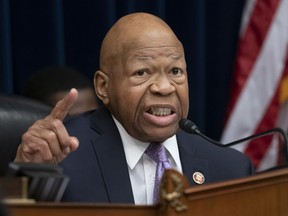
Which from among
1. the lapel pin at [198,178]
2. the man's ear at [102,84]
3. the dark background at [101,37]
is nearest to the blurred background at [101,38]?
the dark background at [101,37]

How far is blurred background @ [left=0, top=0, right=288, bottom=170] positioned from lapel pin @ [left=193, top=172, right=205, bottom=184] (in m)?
1.50

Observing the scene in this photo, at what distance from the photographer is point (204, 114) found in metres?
4.47

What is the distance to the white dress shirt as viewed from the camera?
2.68m

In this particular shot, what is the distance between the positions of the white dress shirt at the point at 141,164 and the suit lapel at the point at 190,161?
0.02m

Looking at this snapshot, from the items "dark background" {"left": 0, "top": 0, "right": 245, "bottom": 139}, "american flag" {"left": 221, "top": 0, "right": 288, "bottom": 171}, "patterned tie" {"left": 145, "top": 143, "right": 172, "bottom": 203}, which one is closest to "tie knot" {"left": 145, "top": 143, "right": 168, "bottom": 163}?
"patterned tie" {"left": 145, "top": 143, "right": 172, "bottom": 203}

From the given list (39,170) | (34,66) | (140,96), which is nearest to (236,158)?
(140,96)

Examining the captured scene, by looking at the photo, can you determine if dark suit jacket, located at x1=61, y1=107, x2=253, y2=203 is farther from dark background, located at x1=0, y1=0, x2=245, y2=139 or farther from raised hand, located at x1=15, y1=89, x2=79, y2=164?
dark background, located at x1=0, y1=0, x2=245, y2=139

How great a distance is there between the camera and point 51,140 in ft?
8.05

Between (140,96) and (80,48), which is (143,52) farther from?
(80,48)

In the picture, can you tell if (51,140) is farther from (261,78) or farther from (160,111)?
(261,78)

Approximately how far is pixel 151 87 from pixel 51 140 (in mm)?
405

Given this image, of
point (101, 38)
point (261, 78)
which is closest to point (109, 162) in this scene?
point (101, 38)

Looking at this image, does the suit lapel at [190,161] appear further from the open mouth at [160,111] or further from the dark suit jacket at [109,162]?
the open mouth at [160,111]

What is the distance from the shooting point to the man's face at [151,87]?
2740mm
